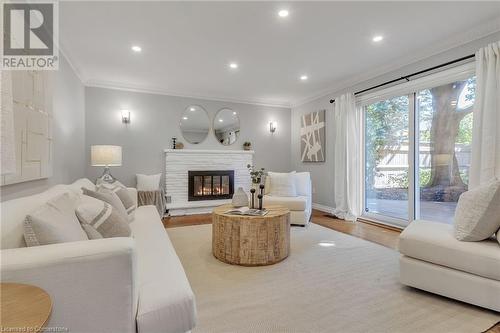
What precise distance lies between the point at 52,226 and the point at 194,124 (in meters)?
4.21

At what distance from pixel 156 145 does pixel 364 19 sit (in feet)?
13.1

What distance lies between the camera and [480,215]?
69.6 inches

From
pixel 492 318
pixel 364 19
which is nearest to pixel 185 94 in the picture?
pixel 364 19

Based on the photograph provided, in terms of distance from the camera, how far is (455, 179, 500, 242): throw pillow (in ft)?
5.69

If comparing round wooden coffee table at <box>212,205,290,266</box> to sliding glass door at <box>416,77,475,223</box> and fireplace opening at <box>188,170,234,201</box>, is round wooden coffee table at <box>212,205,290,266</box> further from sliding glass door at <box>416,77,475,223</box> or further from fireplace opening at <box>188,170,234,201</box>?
fireplace opening at <box>188,170,234,201</box>

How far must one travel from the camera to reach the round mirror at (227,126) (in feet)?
17.9

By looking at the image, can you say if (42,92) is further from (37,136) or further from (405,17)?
(405,17)

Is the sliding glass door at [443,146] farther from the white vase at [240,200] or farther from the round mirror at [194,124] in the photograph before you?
the round mirror at [194,124]

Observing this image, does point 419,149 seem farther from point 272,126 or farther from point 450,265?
point 272,126

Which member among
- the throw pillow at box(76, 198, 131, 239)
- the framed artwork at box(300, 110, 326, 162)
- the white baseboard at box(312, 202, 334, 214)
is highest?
the framed artwork at box(300, 110, 326, 162)

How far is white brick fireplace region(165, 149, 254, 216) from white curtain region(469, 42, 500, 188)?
3.99m

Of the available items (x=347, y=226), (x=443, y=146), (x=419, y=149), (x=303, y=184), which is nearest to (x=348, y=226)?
(x=347, y=226)

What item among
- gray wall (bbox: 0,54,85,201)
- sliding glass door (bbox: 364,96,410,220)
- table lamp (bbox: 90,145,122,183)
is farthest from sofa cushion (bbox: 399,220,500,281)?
table lamp (bbox: 90,145,122,183)

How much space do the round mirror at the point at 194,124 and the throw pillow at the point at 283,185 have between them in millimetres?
1902
